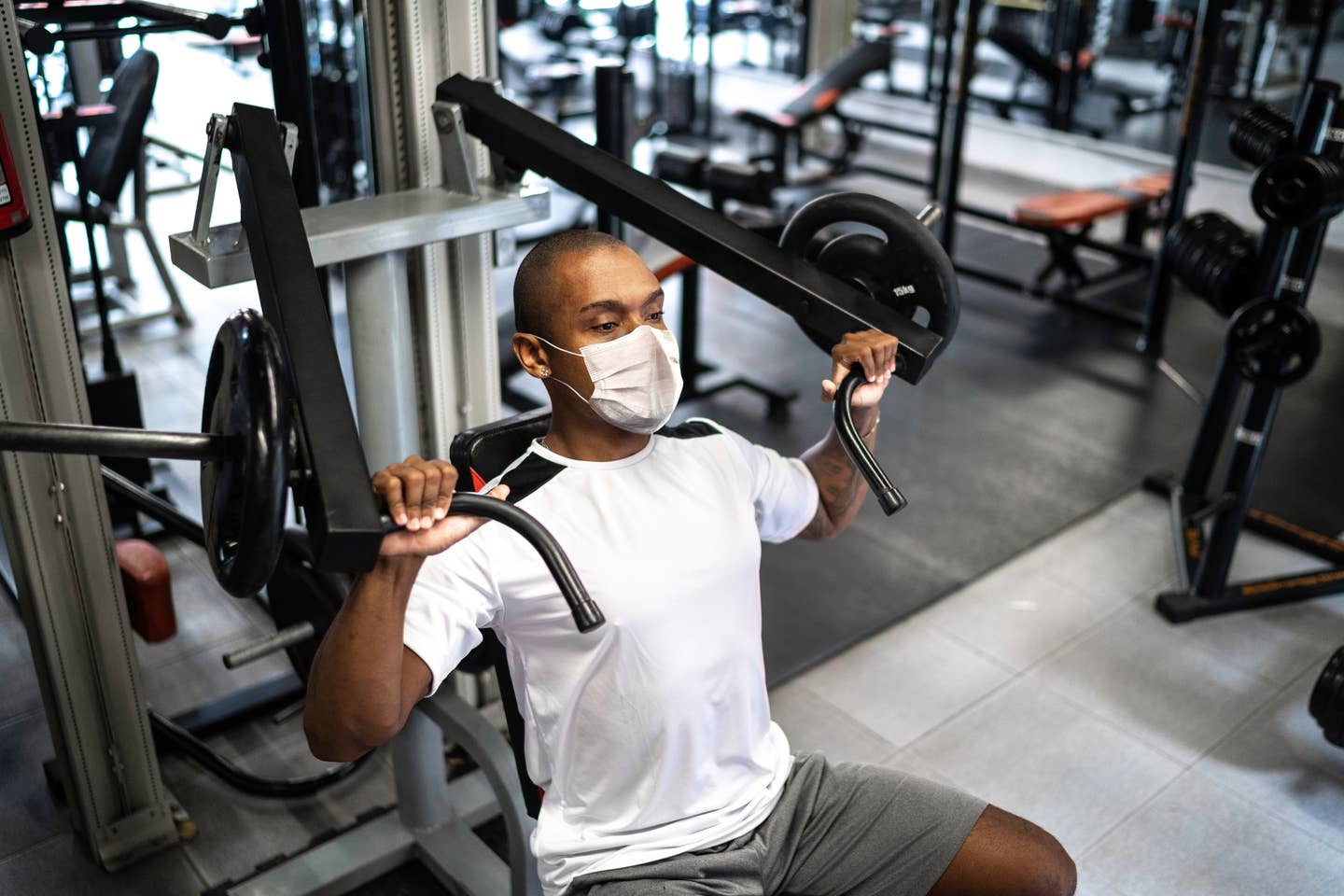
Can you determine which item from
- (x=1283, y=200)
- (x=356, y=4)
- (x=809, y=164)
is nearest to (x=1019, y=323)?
(x=1283, y=200)

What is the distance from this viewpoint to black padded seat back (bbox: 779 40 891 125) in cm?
602

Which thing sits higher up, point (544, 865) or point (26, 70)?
point (26, 70)

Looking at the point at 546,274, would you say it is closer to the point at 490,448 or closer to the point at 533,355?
the point at 533,355

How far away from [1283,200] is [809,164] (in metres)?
4.83

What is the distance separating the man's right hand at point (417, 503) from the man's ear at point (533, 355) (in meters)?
0.33

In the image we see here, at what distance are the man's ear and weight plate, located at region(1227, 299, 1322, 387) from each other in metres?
1.95

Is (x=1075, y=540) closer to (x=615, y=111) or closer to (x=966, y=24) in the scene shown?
(x=615, y=111)

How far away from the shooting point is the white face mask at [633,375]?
1413mm

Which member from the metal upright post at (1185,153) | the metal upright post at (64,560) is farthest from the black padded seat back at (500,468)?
the metal upright post at (1185,153)

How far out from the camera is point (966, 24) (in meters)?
4.84

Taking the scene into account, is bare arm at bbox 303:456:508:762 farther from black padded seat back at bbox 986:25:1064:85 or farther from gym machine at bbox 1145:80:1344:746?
black padded seat back at bbox 986:25:1064:85

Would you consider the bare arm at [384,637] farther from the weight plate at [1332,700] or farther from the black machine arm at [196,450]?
the weight plate at [1332,700]

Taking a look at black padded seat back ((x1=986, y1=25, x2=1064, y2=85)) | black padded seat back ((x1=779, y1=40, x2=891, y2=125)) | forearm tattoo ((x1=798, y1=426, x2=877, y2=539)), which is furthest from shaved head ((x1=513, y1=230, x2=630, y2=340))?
black padded seat back ((x1=986, y1=25, x2=1064, y2=85))

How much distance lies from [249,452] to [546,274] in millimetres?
501
